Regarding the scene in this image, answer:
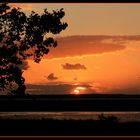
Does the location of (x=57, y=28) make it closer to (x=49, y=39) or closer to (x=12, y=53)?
(x=49, y=39)

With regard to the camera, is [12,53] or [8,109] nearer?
[8,109]

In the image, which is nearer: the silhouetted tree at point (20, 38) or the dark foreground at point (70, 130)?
the dark foreground at point (70, 130)

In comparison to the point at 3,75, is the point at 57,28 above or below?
above

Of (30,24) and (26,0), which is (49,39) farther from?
(26,0)

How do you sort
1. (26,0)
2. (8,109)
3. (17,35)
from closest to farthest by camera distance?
(26,0) → (8,109) → (17,35)

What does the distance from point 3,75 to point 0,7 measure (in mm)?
3457

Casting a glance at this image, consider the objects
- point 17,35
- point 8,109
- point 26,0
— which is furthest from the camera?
point 17,35

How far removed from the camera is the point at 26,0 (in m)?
3.57

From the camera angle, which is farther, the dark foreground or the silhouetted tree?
the silhouetted tree

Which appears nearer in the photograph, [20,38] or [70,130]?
[70,130]

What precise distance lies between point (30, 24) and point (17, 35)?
3.08 ft

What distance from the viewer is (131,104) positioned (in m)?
7.09

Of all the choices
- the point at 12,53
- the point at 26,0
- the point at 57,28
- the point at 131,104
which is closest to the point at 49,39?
the point at 57,28

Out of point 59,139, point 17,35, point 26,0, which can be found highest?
point 17,35
